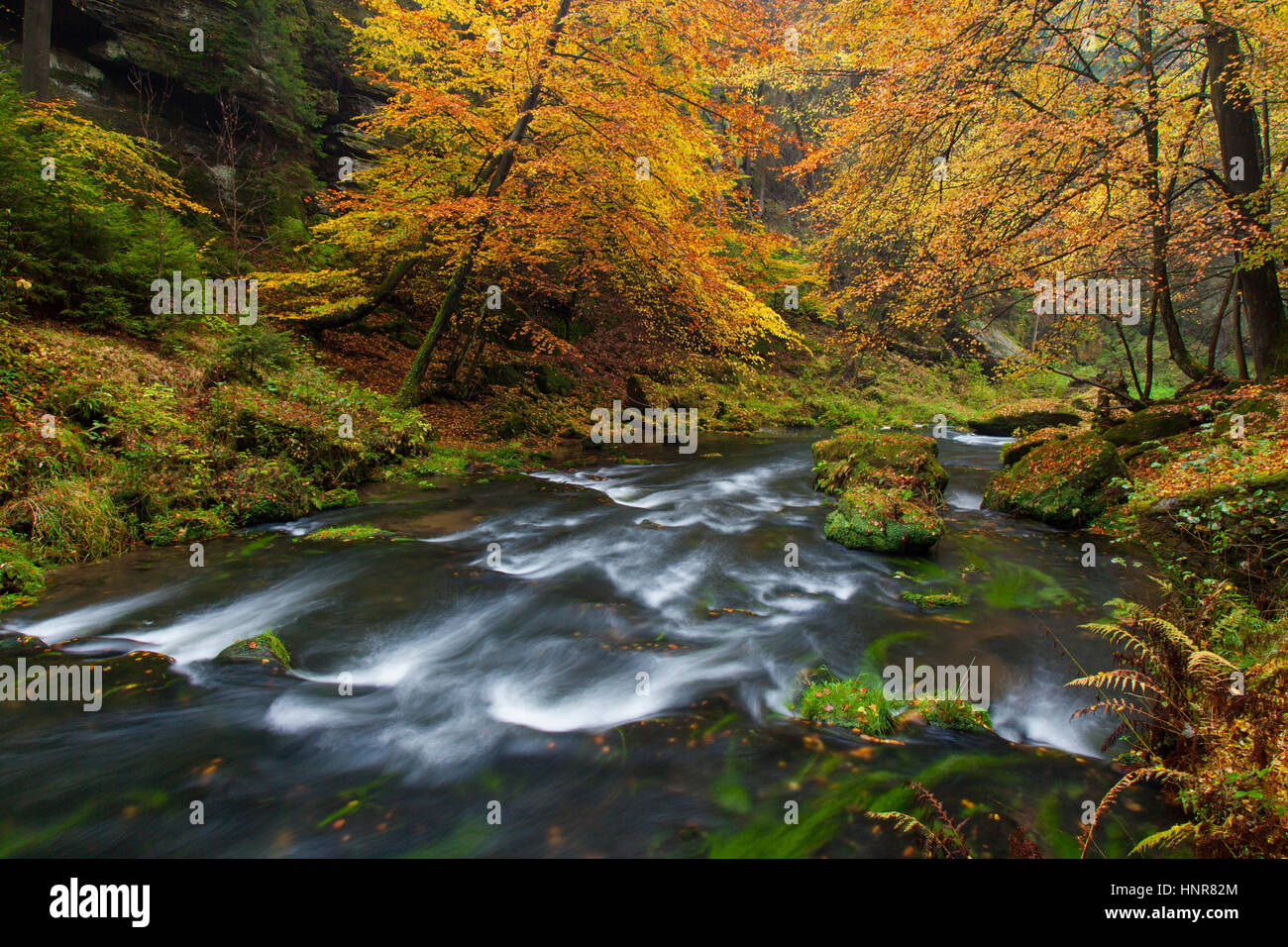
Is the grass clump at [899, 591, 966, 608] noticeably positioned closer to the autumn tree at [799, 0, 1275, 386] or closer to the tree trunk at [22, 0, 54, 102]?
the autumn tree at [799, 0, 1275, 386]

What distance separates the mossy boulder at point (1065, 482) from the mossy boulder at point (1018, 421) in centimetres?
892

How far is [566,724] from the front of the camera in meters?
4.18

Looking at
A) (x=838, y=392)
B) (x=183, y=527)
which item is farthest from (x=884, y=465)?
(x=838, y=392)

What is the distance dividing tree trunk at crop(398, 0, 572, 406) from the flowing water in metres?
5.09

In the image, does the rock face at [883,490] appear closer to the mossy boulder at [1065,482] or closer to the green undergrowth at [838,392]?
the mossy boulder at [1065,482]

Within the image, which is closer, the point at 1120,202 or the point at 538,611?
the point at 538,611

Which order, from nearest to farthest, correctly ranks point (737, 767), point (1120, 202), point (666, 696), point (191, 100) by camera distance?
point (737, 767), point (666, 696), point (1120, 202), point (191, 100)

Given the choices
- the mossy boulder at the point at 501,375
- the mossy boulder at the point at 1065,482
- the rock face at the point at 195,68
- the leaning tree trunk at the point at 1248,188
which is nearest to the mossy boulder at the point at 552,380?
the mossy boulder at the point at 501,375

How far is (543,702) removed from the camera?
4.55m

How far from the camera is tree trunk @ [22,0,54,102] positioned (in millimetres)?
10977

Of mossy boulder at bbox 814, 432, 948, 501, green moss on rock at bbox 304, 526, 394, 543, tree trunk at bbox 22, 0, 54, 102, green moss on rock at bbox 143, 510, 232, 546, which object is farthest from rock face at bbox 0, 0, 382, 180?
mossy boulder at bbox 814, 432, 948, 501

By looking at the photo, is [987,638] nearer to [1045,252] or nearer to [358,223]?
[1045,252]
